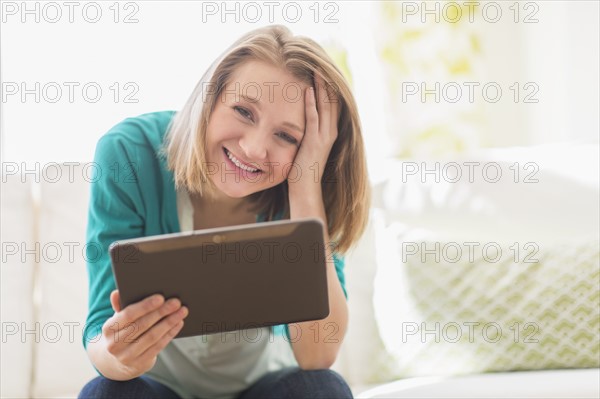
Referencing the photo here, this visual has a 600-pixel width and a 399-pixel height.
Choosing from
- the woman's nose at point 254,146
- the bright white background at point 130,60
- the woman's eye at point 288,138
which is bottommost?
the woman's nose at point 254,146

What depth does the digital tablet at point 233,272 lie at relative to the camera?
3.26 feet

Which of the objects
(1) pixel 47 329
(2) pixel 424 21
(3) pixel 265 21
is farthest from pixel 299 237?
(2) pixel 424 21

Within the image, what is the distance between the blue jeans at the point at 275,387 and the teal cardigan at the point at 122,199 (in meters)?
0.13

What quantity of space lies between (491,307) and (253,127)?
2.25 ft

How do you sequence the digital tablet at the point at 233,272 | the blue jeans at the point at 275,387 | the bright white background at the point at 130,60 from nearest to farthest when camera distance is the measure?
the digital tablet at the point at 233,272, the blue jeans at the point at 275,387, the bright white background at the point at 130,60

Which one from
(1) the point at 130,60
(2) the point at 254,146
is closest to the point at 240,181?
(2) the point at 254,146

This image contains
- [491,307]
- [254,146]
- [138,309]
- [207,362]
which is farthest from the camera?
[491,307]

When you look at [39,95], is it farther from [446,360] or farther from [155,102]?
[446,360]

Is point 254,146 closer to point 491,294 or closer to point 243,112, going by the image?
point 243,112

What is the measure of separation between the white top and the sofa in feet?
0.87

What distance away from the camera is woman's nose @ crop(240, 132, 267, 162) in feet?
4.07

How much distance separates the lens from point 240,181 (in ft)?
4.17

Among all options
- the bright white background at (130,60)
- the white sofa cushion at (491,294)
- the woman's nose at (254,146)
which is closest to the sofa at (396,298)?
the white sofa cushion at (491,294)

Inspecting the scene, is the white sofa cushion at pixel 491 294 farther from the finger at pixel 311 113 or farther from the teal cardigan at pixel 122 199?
the teal cardigan at pixel 122 199
